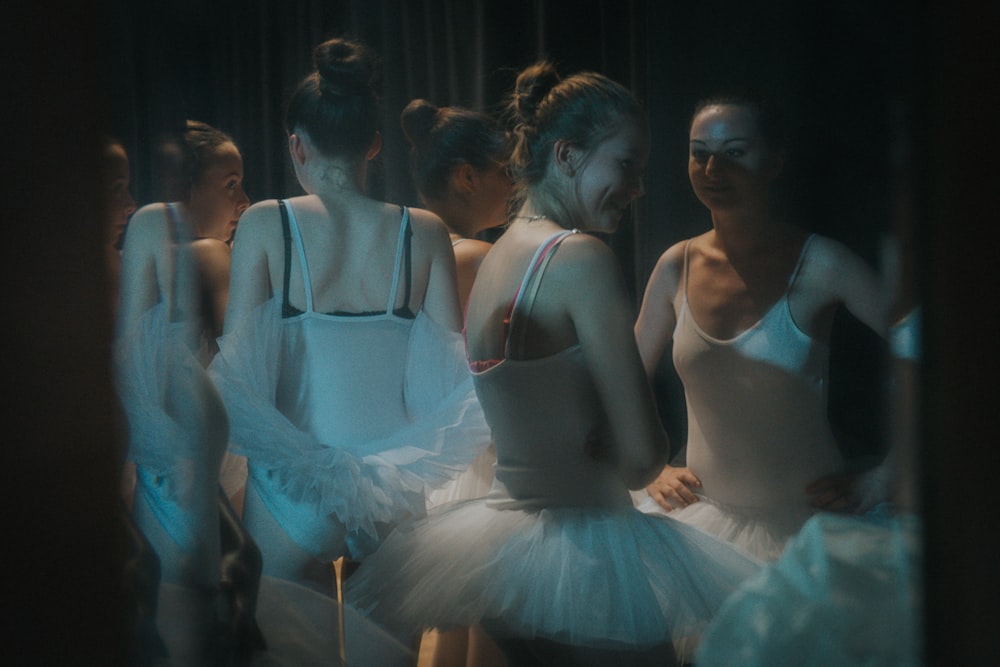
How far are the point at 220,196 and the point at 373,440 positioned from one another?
1.22 feet

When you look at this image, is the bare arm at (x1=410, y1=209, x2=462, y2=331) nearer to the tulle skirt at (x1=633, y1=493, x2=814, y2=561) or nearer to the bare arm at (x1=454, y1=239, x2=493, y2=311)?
the bare arm at (x1=454, y1=239, x2=493, y2=311)

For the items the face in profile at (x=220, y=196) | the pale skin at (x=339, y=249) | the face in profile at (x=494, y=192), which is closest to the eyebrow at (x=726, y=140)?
the face in profile at (x=494, y=192)

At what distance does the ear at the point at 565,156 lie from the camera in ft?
3.76

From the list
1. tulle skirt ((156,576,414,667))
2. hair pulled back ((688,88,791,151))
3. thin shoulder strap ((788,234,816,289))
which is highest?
hair pulled back ((688,88,791,151))

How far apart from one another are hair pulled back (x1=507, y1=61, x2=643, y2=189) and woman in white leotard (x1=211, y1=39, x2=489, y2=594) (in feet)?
0.52

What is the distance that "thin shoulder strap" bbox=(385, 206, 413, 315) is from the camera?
1198mm

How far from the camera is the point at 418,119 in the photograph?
1.21m

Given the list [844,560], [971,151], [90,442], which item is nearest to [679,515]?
[844,560]

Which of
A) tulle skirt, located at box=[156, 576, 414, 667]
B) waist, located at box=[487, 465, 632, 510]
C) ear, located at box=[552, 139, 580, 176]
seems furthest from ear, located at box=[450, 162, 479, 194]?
tulle skirt, located at box=[156, 576, 414, 667]

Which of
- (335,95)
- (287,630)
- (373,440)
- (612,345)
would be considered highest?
(335,95)

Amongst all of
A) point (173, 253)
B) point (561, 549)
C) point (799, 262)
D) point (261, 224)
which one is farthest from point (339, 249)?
point (799, 262)

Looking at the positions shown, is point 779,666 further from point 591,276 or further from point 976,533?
point 591,276

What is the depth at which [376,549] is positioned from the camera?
1.23 meters

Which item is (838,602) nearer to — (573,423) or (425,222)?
(573,423)
